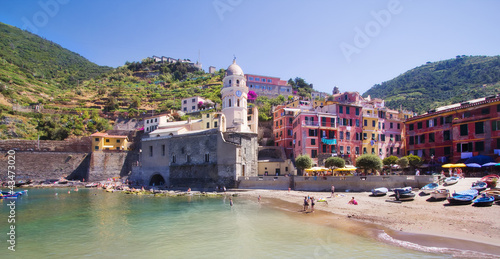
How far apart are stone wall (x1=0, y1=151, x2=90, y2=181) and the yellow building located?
119 inches

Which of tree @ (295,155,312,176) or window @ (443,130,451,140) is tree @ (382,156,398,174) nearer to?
window @ (443,130,451,140)

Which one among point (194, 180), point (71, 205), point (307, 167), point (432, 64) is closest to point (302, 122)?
point (307, 167)

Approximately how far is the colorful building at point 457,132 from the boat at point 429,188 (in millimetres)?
9224

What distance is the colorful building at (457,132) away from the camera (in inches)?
1140

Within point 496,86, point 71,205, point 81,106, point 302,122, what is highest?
point 496,86

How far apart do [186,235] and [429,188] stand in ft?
60.3

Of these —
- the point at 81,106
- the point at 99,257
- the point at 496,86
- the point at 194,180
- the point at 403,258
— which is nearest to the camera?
the point at 403,258

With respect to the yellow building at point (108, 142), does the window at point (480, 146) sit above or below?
below

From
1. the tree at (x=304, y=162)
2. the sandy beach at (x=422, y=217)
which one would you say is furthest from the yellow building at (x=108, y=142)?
the sandy beach at (x=422, y=217)

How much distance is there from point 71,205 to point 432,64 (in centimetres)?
14967

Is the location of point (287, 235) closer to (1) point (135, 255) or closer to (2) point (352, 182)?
(1) point (135, 255)

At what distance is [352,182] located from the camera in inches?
1156

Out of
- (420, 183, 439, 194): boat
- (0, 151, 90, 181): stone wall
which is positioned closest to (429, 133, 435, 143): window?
(420, 183, 439, 194): boat

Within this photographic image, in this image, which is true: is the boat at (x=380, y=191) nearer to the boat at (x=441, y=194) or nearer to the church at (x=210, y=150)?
the boat at (x=441, y=194)
